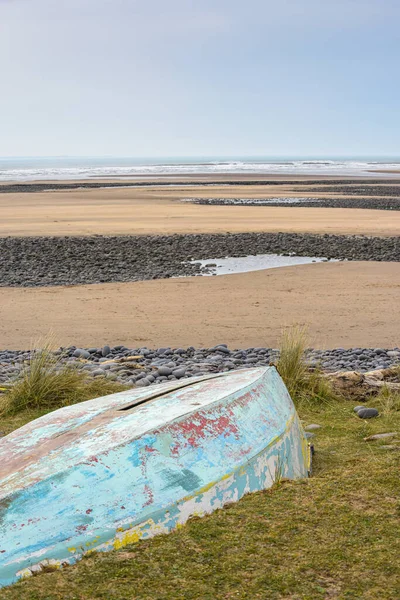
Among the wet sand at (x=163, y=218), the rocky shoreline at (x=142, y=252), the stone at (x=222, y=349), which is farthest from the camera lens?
the wet sand at (x=163, y=218)

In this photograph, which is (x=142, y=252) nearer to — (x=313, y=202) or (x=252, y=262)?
(x=252, y=262)

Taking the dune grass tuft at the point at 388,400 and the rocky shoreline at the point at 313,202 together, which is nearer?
the dune grass tuft at the point at 388,400

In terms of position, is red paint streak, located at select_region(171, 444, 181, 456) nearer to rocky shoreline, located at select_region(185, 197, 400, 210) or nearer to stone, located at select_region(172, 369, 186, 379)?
stone, located at select_region(172, 369, 186, 379)

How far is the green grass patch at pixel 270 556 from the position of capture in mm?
3430

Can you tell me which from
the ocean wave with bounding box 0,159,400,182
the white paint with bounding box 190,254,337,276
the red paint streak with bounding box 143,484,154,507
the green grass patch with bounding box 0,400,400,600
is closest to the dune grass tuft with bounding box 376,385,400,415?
the green grass patch with bounding box 0,400,400,600

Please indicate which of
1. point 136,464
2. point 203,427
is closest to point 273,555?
point 136,464

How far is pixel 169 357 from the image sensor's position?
10055 mm

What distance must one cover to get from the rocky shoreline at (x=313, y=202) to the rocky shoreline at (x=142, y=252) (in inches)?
533

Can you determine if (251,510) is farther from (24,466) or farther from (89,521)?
(24,466)

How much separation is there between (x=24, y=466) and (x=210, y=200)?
1448 inches

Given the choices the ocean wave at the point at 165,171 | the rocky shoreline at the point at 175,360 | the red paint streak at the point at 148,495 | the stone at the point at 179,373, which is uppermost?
the ocean wave at the point at 165,171

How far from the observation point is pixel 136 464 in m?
4.29

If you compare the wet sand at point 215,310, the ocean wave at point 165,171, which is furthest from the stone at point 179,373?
the ocean wave at point 165,171

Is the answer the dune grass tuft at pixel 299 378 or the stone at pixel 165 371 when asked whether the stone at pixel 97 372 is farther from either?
the dune grass tuft at pixel 299 378
